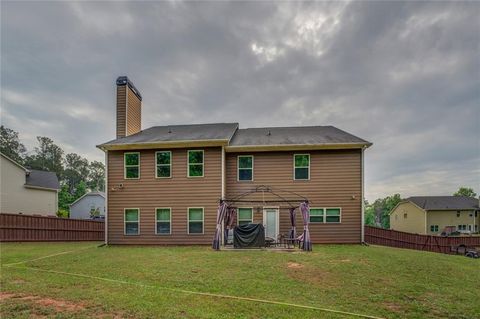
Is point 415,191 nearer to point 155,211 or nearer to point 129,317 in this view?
point 155,211

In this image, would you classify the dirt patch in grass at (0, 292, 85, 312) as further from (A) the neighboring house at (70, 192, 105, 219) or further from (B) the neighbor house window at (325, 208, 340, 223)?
(A) the neighboring house at (70, 192, 105, 219)

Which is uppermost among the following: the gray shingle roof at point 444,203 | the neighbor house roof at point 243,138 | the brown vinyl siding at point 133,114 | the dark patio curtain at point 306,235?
the brown vinyl siding at point 133,114

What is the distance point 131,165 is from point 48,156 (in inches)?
1852

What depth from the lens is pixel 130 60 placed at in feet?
51.6

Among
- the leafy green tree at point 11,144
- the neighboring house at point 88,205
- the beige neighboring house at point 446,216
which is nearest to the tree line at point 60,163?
the leafy green tree at point 11,144

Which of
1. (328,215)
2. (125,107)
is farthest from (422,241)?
(125,107)

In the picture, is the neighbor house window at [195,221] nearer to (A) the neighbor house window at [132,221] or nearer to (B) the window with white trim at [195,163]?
(B) the window with white trim at [195,163]

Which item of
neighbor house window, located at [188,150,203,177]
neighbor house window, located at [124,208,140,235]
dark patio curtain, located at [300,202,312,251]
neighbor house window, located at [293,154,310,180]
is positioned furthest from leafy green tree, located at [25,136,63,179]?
dark patio curtain, located at [300,202,312,251]

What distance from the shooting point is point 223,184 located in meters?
13.0

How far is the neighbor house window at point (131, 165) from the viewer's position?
44.5 ft

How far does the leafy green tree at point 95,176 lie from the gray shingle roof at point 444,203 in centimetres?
5988

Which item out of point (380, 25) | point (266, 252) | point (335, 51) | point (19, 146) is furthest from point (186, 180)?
point (19, 146)

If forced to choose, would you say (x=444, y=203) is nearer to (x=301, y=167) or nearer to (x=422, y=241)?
(x=422, y=241)

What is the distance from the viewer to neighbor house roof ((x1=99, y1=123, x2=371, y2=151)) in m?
12.9
